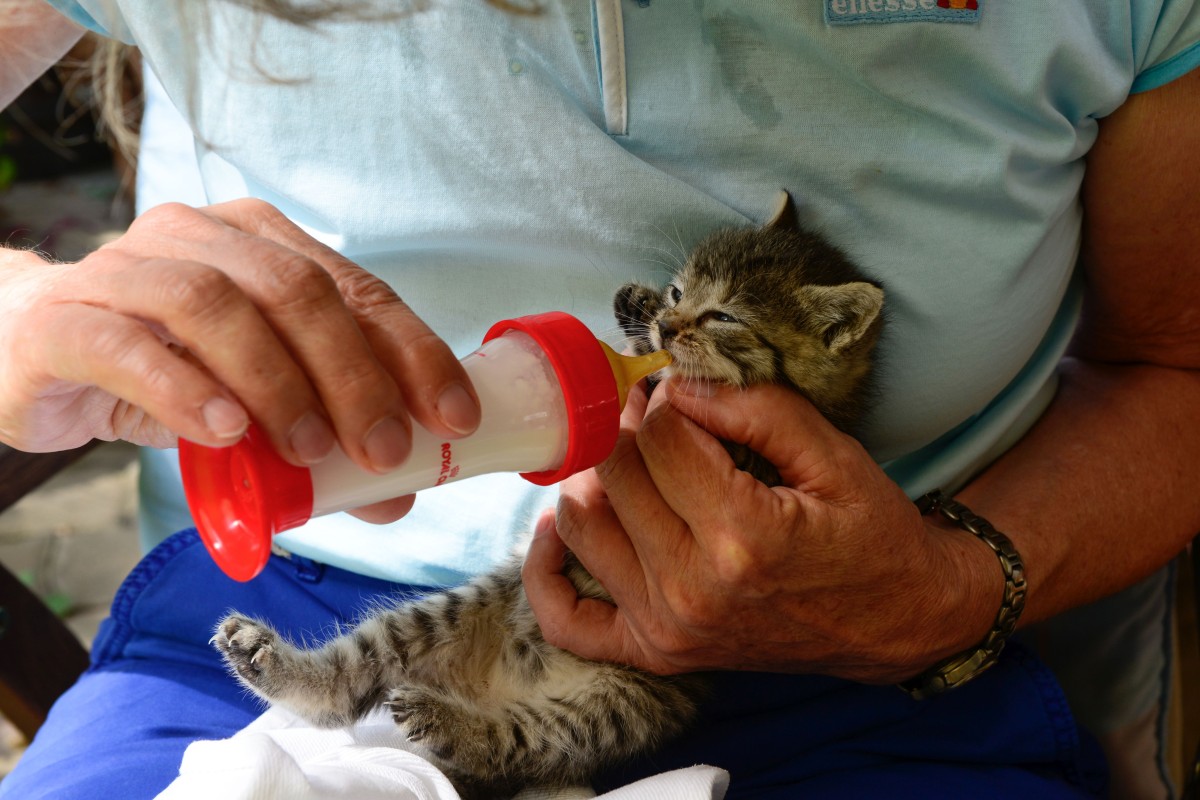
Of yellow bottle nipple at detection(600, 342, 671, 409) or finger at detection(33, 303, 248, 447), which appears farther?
yellow bottle nipple at detection(600, 342, 671, 409)

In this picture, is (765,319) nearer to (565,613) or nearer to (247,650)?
(565,613)

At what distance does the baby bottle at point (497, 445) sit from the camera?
0.81 meters

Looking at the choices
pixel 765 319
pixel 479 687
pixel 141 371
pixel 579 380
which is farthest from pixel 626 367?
pixel 479 687

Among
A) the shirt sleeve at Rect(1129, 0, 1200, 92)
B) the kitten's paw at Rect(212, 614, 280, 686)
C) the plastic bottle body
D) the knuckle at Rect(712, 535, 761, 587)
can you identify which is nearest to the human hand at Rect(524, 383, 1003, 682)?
the knuckle at Rect(712, 535, 761, 587)

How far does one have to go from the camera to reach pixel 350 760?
1.11 meters

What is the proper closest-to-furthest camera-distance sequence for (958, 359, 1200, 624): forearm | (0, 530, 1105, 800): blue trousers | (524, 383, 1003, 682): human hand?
(524, 383, 1003, 682): human hand
(0, 530, 1105, 800): blue trousers
(958, 359, 1200, 624): forearm

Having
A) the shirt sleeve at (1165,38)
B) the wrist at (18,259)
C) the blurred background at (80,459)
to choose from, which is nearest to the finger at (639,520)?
the wrist at (18,259)

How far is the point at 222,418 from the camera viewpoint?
0.73 metres

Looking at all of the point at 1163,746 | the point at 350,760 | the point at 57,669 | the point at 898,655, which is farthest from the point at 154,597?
the point at 1163,746

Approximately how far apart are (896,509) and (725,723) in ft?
1.34

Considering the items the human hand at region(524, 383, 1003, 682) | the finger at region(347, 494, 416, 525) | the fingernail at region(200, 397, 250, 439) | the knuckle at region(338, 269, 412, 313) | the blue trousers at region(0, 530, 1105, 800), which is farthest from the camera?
the blue trousers at region(0, 530, 1105, 800)

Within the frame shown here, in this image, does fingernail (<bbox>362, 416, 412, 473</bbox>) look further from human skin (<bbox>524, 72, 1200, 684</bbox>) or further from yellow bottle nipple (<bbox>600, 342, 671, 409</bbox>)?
human skin (<bbox>524, 72, 1200, 684</bbox>)

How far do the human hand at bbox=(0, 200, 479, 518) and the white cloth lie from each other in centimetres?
43

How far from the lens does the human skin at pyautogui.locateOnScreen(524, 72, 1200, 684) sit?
113 cm
